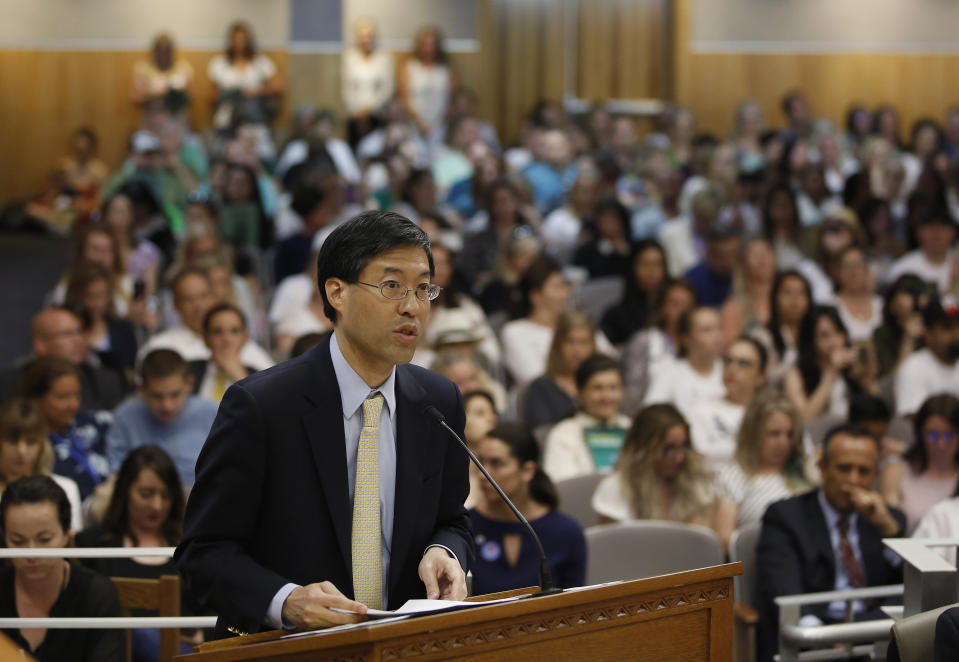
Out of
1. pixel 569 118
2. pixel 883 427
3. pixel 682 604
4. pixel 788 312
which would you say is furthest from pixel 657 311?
pixel 569 118

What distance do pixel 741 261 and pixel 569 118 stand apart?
5.82 meters

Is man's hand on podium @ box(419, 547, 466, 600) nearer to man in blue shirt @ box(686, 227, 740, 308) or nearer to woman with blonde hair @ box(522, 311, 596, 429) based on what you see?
woman with blonde hair @ box(522, 311, 596, 429)

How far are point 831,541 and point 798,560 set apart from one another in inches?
5.0

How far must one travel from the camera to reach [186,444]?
436 centimetres

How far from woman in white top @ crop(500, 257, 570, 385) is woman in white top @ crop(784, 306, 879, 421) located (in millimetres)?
1085

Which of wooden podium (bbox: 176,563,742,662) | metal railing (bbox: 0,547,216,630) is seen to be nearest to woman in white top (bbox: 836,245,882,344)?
metal railing (bbox: 0,547,216,630)

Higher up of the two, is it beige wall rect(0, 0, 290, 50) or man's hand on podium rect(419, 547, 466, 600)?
beige wall rect(0, 0, 290, 50)

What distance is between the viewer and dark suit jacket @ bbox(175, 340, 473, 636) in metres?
1.89

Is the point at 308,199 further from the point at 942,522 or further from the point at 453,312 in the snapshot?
the point at 942,522

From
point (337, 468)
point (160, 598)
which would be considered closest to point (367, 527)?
point (337, 468)

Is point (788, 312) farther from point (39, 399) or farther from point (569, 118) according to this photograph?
point (569, 118)

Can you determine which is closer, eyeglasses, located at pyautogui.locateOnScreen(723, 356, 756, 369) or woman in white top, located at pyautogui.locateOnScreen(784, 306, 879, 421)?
eyeglasses, located at pyautogui.locateOnScreen(723, 356, 756, 369)

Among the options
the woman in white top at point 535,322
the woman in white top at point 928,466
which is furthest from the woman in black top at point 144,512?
the woman in white top at point 535,322

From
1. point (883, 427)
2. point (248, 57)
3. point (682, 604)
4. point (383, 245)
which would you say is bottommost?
point (883, 427)
